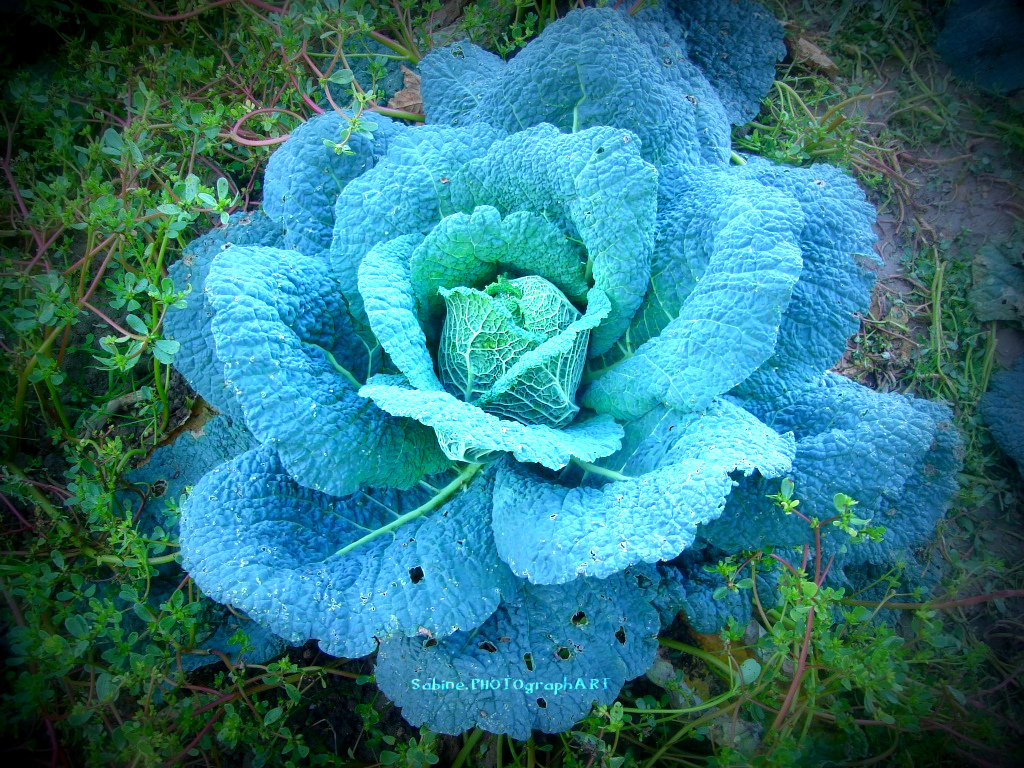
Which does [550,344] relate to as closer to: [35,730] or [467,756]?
[467,756]

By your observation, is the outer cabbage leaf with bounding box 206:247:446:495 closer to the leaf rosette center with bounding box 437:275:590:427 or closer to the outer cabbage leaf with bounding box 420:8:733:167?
the leaf rosette center with bounding box 437:275:590:427

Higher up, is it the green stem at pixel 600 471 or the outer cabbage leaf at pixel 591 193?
the outer cabbage leaf at pixel 591 193

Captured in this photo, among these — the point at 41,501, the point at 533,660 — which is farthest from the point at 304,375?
the point at 41,501

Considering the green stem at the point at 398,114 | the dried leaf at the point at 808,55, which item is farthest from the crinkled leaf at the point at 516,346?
the dried leaf at the point at 808,55

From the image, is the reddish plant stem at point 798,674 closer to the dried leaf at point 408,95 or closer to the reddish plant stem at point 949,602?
the reddish plant stem at point 949,602

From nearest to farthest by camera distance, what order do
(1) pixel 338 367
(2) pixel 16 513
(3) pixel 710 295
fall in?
(3) pixel 710 295 < (1) pixel 338 367 < (2) pixel 16 513

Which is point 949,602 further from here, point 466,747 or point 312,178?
point 312,178

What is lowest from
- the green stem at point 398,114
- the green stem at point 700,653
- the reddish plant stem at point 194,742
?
the green stem at point 700,653
